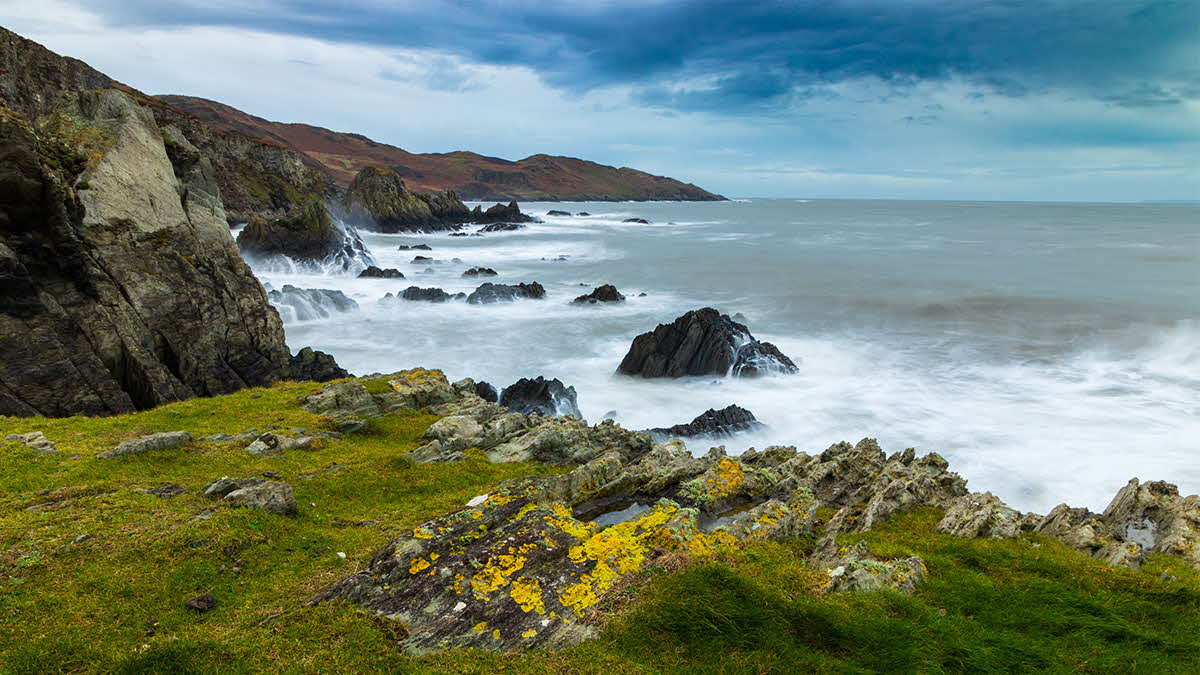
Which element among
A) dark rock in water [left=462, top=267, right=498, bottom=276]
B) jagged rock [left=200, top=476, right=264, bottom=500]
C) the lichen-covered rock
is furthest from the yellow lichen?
dark rock in water [left=462, top=267, right=498, bottom=276]

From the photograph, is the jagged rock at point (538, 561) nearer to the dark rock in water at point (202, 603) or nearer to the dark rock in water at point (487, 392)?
the dark rock in water at point (202, 603)

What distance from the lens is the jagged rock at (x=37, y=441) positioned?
14.1 m

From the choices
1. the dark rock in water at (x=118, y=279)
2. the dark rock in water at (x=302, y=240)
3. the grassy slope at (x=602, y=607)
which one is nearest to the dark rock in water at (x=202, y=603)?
the grassy slope at (x=602, y=607)

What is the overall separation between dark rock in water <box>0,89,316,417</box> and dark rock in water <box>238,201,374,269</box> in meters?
41.1

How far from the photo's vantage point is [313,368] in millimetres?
31594

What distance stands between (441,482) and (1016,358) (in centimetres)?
4233

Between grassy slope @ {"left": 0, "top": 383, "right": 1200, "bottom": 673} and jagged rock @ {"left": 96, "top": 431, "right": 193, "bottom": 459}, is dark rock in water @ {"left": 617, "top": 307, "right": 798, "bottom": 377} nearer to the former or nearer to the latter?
grassy slope @ {"left": 0, "top": 383, "right": 1200, "bottom": 673}

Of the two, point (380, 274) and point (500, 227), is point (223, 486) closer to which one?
point (380, 274)

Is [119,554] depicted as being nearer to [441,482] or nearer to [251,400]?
[441,482]

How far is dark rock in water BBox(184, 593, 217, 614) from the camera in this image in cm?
845

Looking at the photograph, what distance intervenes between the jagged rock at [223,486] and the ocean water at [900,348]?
18422mm

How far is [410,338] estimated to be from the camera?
153 ft

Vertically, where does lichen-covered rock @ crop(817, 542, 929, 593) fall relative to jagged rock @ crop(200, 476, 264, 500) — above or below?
above

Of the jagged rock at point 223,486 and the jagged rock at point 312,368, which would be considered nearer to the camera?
the jagged rock at point 223,486
